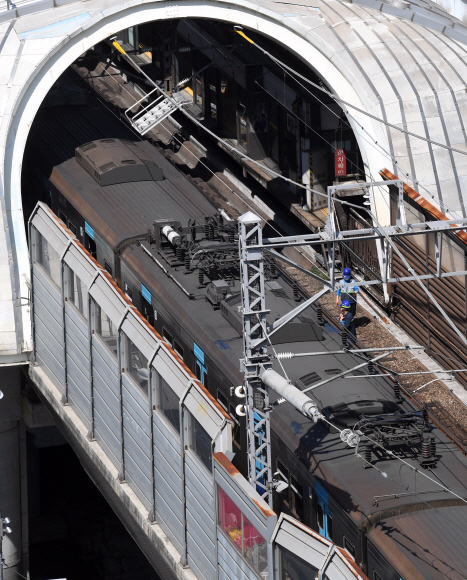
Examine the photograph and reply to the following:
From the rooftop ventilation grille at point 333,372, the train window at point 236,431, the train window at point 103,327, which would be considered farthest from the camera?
the train window at point 236,431

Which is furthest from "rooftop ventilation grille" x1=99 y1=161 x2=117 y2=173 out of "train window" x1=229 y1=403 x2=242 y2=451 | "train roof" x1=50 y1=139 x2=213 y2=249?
"train window" x1=229 y1=403 x2=242 y2=451

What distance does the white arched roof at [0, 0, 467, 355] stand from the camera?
29969 mm

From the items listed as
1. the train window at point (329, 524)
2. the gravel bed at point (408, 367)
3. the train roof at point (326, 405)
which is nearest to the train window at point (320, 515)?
the train window at point (329, 524)

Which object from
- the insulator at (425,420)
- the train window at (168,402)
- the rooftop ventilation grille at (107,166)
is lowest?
the insulator at (425,420)

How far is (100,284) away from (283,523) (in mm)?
7649

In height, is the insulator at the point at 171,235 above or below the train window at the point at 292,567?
above

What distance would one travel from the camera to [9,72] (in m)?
30.2

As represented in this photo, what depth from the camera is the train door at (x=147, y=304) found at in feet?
82.1

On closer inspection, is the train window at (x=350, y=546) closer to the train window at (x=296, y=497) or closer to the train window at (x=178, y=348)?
the train window at (x=296, y=497)

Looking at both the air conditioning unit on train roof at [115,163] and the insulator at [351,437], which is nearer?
the insulator at [351,437]

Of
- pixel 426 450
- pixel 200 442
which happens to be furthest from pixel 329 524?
pixel 200 442

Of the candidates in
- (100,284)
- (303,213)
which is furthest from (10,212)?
(303,213)

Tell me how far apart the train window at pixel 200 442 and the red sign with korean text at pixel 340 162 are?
21557mm

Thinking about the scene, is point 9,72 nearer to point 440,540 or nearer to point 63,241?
point 63,241
